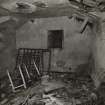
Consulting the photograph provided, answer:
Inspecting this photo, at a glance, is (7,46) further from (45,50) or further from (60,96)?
(60,96)

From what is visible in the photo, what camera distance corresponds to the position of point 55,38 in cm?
818

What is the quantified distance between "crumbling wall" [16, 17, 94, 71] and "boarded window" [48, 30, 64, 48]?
0.55ft

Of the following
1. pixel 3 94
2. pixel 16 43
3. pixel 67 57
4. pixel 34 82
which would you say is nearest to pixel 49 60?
pixel 67 57

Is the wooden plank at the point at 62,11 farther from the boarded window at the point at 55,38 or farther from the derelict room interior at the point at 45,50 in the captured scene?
the boarded window at the point at 55,38

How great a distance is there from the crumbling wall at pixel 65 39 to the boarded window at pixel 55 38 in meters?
0.17

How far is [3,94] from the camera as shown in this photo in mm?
6645

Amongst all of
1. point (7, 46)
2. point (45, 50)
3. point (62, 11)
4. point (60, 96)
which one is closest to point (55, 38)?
point (45, 50)

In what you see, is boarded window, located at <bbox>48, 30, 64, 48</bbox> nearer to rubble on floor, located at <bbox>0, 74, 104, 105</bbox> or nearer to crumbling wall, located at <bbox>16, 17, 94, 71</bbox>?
crumbling wall, located at <bbox>16, 17, 94, 71</bbox>

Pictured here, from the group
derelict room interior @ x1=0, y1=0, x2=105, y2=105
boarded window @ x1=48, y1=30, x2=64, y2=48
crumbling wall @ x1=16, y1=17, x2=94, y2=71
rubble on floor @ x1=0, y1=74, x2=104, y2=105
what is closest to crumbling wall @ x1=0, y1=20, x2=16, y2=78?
derelict room interior @ x1=0, y1=0, x2=105, y2=105

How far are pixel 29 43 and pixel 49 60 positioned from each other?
4.65 ft

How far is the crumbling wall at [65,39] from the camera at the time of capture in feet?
24.9

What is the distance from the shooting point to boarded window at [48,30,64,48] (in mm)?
8047

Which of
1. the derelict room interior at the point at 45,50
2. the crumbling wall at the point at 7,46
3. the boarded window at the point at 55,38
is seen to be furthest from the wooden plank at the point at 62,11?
the boarded window at the point at 55,38

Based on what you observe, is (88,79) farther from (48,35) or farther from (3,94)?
(3,94)
